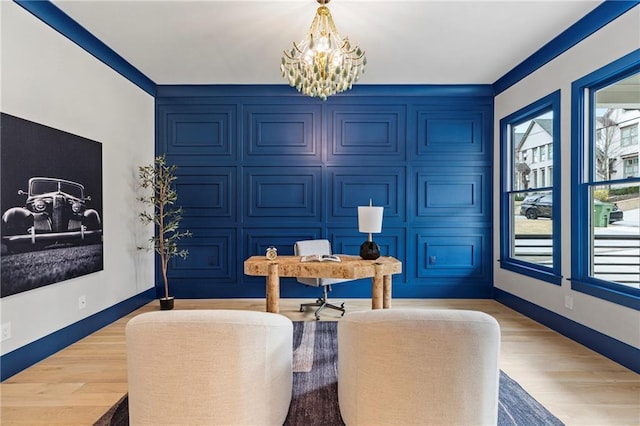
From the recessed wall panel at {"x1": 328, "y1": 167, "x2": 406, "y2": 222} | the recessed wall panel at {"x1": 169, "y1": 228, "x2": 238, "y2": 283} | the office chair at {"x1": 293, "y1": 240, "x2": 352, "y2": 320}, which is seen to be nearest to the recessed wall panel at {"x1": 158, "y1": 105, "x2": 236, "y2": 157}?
the recessed wall panel at {"x1": 169, "y1": 228, "x2": 238, "y2": 283}

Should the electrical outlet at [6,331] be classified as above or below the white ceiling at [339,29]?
below

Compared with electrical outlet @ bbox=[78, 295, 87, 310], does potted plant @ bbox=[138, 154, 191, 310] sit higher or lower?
higher

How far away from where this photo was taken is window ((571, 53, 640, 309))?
2.55 m

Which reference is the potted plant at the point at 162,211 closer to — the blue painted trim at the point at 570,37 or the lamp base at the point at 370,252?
the lamp base at the point at 370,252

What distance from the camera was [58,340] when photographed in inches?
106

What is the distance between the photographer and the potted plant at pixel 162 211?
3801 millimetres

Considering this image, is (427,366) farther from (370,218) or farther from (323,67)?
(323,67)

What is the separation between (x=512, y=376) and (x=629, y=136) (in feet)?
6.85

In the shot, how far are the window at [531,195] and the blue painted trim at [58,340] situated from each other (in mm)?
4481

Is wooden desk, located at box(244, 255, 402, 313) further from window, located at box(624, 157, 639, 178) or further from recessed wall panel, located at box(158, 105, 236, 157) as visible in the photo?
recessed wall panel, located at box(158, 105, 236, 157)

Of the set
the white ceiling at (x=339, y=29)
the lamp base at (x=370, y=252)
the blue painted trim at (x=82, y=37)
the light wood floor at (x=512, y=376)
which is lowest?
the light wood floor at (x=512, y=376)

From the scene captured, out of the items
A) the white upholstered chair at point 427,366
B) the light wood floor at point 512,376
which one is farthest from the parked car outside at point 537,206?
the white upholstered chair at point 427,366

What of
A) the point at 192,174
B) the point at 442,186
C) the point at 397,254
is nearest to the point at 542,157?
the point at 442,186

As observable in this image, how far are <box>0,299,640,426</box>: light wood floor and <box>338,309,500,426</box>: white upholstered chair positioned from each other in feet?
3.27
